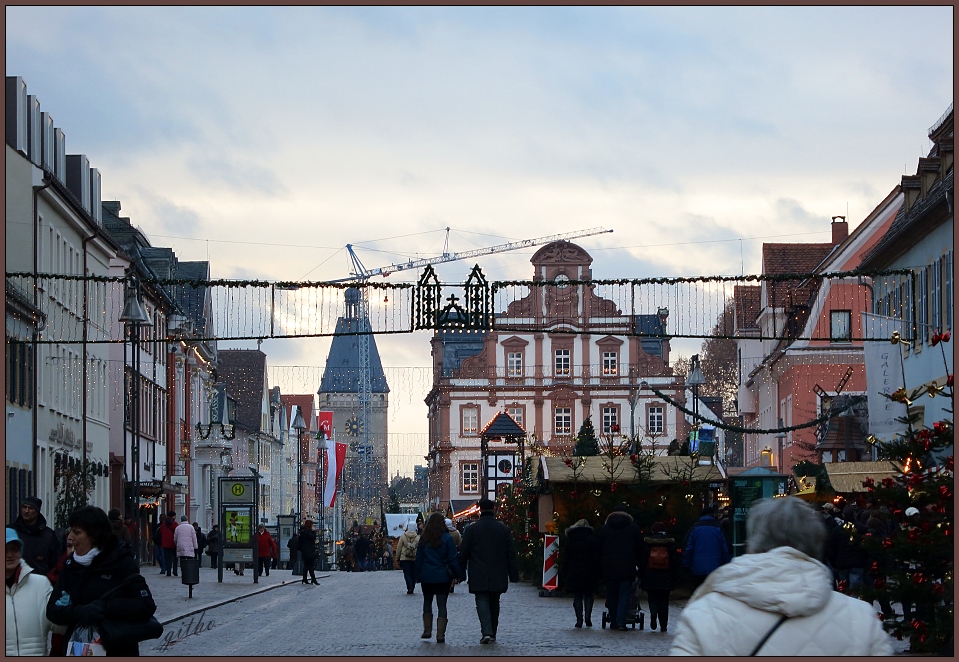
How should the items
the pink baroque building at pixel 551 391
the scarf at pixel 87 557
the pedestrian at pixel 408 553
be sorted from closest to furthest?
1. the scarf at pixel 87 557
2. the pedestrian at pixel 408 553
3. the pink baroque building at pixel 551 391

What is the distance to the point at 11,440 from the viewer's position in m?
37.0

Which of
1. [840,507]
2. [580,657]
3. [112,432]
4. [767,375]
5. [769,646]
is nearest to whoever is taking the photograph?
[769,646]

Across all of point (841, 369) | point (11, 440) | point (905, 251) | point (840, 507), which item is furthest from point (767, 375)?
point (840, 507)

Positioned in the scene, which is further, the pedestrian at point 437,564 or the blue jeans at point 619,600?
the blue jeans at point 619,600

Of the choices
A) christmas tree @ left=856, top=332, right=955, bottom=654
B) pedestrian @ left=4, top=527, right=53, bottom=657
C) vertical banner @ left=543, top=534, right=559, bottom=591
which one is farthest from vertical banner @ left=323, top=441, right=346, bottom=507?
pedestrian @ left=4, top=527, right=53, bottom=657

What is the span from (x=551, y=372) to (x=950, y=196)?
65.2m

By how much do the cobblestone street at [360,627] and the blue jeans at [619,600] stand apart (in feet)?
0.58

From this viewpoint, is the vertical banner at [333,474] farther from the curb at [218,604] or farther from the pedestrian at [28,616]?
the pedestrian at [28,616]

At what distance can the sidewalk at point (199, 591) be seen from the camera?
89.1ft

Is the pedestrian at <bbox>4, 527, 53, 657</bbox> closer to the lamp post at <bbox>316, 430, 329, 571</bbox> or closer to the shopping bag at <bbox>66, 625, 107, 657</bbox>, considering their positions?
the shopping bag at <bbox>66, 625, 107, 657</bbox>

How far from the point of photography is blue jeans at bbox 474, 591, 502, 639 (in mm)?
18484

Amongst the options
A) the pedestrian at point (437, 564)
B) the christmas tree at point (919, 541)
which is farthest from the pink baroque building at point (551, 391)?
the christmas tree at point (919, 541)

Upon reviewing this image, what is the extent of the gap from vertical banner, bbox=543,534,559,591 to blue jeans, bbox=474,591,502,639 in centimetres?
892

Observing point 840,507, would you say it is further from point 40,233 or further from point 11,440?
point 40,233
